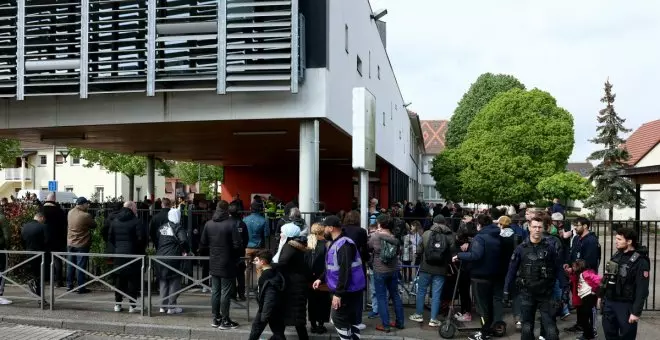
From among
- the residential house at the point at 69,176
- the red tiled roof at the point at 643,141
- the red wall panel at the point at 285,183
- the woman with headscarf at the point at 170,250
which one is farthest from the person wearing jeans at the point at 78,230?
the residential house at the point at 69,176

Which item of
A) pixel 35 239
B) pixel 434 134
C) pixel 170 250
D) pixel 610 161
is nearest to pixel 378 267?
pixel 170 250

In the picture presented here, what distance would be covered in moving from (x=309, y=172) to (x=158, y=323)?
491cm

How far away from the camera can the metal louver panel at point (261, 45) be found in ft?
38.5

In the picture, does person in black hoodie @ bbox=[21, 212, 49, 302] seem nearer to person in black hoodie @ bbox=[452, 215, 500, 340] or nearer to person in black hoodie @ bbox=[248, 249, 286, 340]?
person in black hoodie @ bbox=[248, 249, 286, 340]

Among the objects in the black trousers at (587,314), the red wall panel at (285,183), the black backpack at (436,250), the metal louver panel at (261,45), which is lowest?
the black trousers at (587,314)

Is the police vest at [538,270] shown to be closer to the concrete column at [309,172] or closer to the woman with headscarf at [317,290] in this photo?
the woman with headscarf at [317,290]

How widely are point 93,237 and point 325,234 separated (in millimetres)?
5895

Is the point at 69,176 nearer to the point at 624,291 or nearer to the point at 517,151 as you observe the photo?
the point at 517,151

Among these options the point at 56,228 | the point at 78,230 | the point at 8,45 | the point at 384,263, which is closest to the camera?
the point at 384,263

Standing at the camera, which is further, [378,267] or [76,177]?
[76,177]

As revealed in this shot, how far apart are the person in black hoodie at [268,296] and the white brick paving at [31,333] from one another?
3.32 m

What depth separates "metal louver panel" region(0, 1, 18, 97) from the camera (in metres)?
12.8

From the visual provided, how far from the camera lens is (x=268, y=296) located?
6.99 m

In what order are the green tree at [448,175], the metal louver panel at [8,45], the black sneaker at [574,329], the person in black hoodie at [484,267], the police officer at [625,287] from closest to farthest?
the police officer at [625,287], the person in black hoodie at [484,267], the black sneaker at [574,329], the metal louver panel at [8,45], the green tree at [448,175]
